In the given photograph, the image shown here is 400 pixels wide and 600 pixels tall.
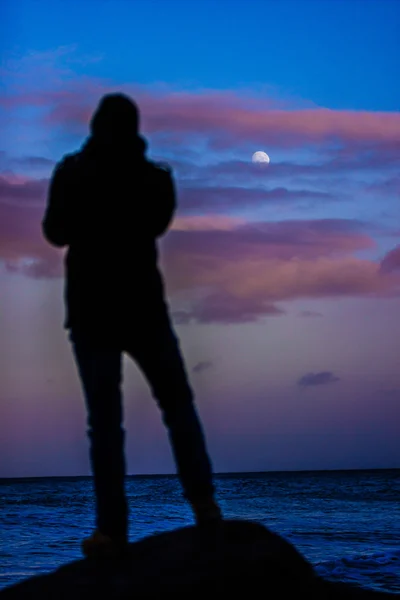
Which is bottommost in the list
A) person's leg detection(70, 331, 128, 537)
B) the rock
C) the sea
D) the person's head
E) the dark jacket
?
the sea

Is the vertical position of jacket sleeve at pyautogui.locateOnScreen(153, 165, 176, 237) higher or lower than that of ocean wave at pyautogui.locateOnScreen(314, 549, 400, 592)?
higher

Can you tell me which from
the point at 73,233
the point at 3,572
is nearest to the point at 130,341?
the point at 73,233

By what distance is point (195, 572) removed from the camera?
3893mm

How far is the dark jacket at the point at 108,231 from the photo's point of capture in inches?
165

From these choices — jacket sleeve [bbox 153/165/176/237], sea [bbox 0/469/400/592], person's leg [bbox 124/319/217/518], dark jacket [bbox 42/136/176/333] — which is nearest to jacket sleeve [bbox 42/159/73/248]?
dark jacket [bbox 42/136/176/333]

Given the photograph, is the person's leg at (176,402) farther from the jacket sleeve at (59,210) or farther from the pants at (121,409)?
the jacket sleeve at (59,210)

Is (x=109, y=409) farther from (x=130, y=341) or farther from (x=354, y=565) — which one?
(x=354, y=565)

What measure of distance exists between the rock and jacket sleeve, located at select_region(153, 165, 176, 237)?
163 cm

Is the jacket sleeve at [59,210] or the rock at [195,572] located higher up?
the jacket sleeve at [59,210]

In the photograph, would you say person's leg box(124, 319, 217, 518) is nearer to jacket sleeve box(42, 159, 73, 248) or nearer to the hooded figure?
the hooded figure

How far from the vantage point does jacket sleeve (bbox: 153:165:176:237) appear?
Answer: 4.31m

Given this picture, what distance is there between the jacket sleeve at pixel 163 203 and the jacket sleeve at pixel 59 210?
1.48 feet

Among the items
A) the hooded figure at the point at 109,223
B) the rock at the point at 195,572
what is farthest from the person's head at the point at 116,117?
the rock at the point at 195,572

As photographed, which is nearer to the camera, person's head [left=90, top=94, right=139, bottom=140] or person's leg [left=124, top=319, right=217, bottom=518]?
person's head [left=90, top=94, right=139, bottom=140]
